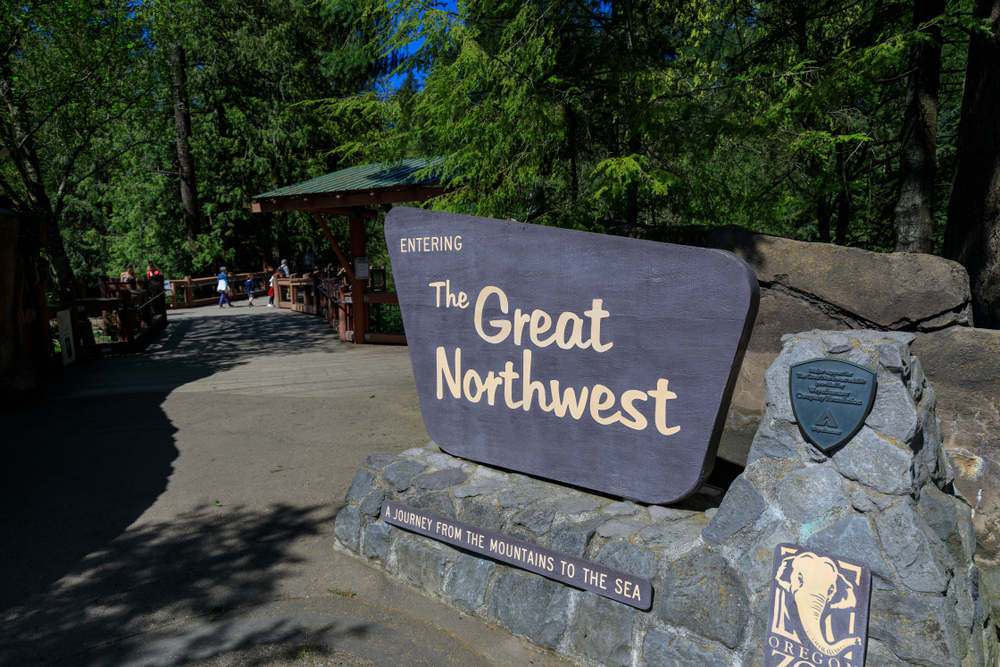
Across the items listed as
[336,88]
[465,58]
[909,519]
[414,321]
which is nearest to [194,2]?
[336,88]

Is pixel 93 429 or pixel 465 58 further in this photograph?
pixel 93 429

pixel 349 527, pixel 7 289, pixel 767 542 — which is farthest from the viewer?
pixel 7 289

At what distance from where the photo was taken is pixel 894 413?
2432mm

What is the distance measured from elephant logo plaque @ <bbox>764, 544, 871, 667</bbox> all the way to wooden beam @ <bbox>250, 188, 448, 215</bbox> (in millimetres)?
8136

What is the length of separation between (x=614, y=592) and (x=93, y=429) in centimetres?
639

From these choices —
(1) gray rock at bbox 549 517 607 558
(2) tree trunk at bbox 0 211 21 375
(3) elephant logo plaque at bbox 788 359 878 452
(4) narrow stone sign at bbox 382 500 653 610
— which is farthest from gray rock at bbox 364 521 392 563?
(2) tree trunk at bbox 0 211 21 375

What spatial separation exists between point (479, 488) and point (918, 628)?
7.47 ft

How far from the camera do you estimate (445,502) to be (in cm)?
380

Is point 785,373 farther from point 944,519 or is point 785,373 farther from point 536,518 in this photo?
point 536,518

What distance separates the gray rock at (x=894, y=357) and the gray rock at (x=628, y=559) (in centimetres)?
136

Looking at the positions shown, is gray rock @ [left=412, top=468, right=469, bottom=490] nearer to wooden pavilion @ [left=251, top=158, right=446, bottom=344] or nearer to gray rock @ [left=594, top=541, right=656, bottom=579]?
gray rock @ [left=594, top=541, right=656, bottom=579]

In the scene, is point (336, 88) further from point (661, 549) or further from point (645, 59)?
point (661, 549)

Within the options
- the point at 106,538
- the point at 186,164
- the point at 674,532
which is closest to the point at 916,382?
the point at 674,532

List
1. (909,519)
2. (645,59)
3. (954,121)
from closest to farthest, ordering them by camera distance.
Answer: (909,519), (645,59), (954,121)
